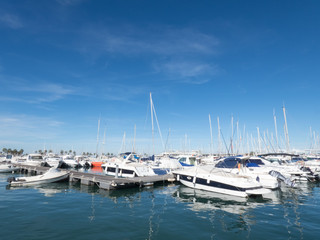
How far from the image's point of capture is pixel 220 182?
765 inches

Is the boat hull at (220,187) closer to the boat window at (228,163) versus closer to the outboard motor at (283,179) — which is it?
the boat window at (228,163)

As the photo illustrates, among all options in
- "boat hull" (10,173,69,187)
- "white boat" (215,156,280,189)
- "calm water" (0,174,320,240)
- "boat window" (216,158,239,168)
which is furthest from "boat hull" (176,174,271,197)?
"boat hull" (10,173,69,187)

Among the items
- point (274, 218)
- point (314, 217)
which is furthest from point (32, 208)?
point (314, 217)

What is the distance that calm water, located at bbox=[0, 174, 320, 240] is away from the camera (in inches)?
403

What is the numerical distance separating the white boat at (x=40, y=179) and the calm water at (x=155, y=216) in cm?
320

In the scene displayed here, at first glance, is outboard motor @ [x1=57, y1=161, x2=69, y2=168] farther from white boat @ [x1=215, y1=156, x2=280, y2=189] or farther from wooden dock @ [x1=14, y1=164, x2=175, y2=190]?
white boat @ [x1=215, y1=156, x2=280, y2=189]

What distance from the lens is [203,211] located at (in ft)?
46.4

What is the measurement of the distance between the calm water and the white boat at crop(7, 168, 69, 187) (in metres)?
3.20

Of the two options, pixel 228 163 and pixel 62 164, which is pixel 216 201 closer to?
pixel 228 163

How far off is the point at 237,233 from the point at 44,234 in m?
9.90

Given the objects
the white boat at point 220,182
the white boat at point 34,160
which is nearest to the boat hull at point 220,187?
the white boat at point 220,182

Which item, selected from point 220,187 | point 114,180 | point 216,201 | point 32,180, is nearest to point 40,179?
point 32,180

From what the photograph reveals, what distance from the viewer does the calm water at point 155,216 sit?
33.6ft

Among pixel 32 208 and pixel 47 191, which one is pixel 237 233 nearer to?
pixel 32 208
